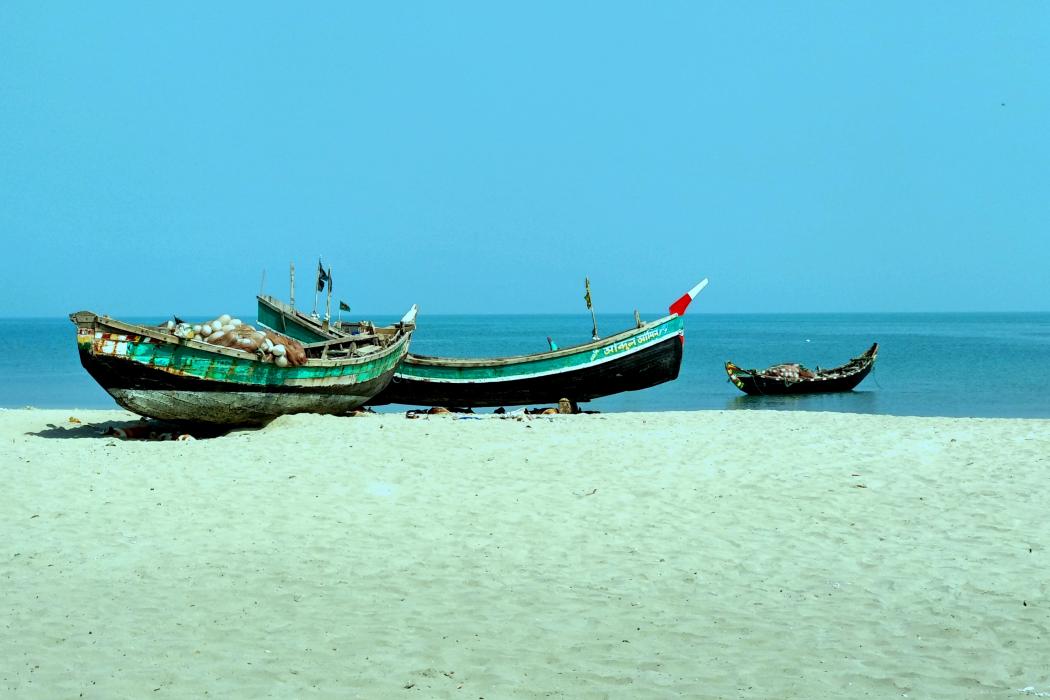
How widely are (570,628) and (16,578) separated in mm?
4004

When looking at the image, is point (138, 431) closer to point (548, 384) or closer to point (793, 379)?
point (548, 384)

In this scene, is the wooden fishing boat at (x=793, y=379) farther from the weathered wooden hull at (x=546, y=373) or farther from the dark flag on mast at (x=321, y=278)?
the dark flag on mast at (x=321, y=278)

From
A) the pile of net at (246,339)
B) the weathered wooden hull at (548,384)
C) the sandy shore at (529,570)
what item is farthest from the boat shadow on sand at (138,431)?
the weathered wooden hull at (548,384)

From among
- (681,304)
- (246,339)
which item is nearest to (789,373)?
(681,304)

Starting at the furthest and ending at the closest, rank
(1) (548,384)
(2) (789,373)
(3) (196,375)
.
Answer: (2) (789,373) → (1) (548,384) → (3) (196,375)

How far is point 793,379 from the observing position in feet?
100

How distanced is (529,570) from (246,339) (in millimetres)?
8761

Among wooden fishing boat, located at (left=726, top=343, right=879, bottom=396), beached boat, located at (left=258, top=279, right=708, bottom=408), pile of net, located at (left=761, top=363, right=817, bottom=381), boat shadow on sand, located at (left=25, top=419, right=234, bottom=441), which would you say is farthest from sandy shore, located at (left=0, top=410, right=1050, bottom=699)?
pile of net, located at (left=761, top=363, right=817, bottom=381)

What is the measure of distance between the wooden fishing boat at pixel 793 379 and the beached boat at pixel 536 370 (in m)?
8.65

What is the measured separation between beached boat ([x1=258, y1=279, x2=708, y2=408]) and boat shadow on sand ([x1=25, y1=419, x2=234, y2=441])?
584 cm

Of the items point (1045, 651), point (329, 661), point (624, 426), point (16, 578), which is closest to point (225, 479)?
point (16, 578)

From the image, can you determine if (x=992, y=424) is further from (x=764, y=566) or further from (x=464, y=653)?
(x=464, y=653)

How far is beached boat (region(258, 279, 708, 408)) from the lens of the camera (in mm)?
21281

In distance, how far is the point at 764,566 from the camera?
709cm
